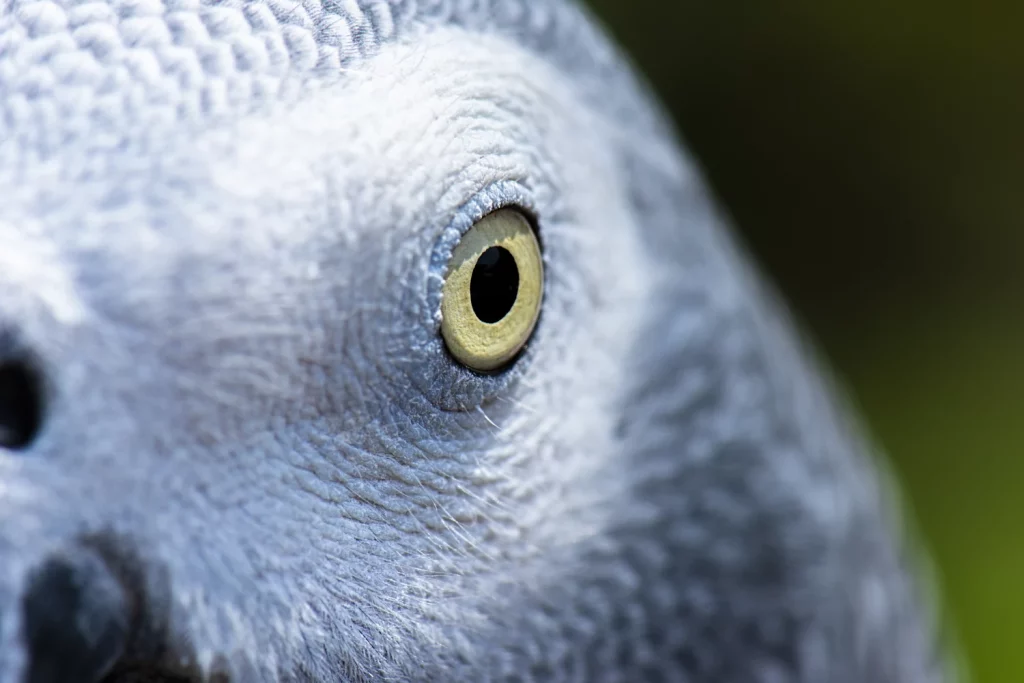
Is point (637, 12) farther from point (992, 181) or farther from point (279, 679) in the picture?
point (279, 679)

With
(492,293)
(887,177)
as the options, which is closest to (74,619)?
(492,293)

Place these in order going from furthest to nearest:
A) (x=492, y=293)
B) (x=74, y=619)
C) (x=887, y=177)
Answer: (x=887, y=177) < (x=492, y=293) < (x=74, y=619)

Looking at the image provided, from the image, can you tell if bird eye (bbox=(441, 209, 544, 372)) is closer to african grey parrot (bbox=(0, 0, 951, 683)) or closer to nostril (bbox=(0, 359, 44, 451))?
african grey parrot (bbox=(0, 0, 951, 683))

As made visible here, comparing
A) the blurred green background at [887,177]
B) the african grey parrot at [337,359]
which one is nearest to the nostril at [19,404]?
the african grey parrot at [337,359]

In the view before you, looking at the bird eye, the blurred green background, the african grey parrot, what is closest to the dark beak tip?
the african grey parrot

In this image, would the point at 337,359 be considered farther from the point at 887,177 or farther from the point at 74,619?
the point at 887,177

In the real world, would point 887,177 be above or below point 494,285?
above
